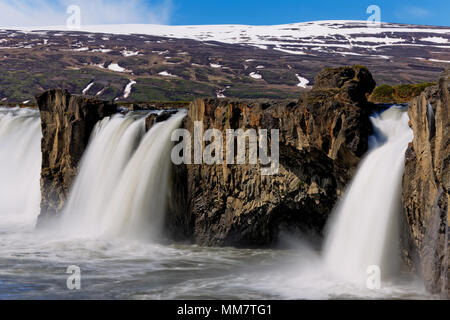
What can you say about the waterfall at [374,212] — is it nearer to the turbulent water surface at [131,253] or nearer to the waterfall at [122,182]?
the turbulent water surface at [131,253]

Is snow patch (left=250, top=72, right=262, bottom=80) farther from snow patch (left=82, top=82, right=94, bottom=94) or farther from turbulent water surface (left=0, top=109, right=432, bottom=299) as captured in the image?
turbulent water surface (left=0, top=109, right=432, bottom=299)

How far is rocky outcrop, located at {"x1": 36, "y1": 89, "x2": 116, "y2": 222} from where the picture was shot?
29375 mm

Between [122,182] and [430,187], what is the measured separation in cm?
1513

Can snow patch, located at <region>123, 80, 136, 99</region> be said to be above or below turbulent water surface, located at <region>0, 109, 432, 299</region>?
above

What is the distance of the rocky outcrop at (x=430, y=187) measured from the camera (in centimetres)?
1312

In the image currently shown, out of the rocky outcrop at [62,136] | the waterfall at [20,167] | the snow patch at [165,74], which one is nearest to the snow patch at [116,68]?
the snow patch at [165,74]

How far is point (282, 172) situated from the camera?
72.5 feet

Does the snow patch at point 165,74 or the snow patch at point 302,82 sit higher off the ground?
the snow patch at point 165,74

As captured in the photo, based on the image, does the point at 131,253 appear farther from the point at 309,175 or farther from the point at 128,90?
the point at 128,90

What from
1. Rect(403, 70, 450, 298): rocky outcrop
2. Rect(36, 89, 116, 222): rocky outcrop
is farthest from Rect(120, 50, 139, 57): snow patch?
Rect(403, 70, 450, 298): rocky outcrop

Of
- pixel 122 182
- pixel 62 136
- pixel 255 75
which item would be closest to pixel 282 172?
pixel 122 182

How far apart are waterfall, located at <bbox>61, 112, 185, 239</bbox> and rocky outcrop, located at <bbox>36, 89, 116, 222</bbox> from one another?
0.65 m

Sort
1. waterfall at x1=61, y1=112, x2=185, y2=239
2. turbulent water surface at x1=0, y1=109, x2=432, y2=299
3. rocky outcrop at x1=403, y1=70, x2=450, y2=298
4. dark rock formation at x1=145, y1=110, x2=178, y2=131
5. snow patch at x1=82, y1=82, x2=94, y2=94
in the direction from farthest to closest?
snow patch at x1=82, y1=82, x2=94, y2=94 → dark rock formation at x1=145, y1=110, x2=178, y2=131 → waterfall at x1=61, y1=112, x2=185, y2=239 → turbulent water surface at x1=0, y1=109, x2=432, y2=299 → rocky outcrop at x1=403, y1=70, x2=450, y2=298

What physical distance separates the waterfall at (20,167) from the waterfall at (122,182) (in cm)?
612
